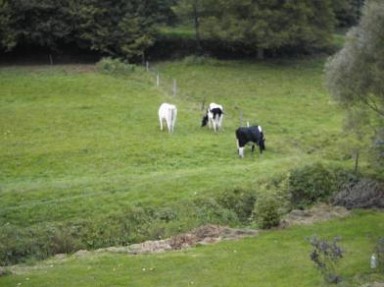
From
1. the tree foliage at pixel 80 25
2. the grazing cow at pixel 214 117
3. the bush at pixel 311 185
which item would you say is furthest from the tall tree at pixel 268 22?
the bush at pixel 311 185

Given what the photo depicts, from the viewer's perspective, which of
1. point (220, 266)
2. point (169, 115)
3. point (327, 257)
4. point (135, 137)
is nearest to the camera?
point (327, 257)

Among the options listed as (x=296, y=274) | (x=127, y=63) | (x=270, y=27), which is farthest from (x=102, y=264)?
(x=270, y=27)

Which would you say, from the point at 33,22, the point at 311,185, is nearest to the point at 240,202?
the point at 311,185

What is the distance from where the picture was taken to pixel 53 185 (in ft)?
103

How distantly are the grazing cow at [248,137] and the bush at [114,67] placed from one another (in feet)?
70.4

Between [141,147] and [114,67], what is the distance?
20783 millimetres

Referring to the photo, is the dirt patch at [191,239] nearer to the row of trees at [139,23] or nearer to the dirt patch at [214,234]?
the dirt patch at [214,234]

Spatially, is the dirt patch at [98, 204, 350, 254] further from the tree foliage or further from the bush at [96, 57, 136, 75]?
the tree foliage

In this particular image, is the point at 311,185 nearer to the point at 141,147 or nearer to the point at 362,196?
the point at 362,196

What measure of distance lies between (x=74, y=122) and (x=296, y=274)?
23433 mm

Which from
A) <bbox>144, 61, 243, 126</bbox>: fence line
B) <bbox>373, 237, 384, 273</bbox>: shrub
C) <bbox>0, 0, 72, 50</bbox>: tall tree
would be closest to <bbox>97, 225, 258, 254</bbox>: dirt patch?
<bbox>373, 237, 384, 273</bbox>: shrub

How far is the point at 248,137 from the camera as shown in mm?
36719

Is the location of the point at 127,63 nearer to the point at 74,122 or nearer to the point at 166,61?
the point at 166,61

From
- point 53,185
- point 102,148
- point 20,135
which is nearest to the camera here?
point 53,185
